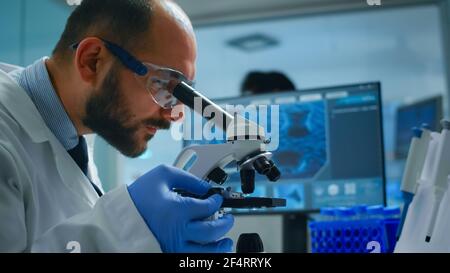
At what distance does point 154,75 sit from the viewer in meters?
0.98

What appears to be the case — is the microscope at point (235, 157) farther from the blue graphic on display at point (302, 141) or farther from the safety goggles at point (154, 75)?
the blue graphic on display at point (302, 141)

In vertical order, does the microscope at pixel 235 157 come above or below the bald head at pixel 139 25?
below

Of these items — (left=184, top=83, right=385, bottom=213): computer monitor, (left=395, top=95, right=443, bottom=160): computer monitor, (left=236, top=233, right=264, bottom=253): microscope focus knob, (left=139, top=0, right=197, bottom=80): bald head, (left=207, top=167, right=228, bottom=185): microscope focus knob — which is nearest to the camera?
(left=236, top=233, right=264, bottom=253): microscope focus knob

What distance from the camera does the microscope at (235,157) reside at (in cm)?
77

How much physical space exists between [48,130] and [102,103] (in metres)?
0.12

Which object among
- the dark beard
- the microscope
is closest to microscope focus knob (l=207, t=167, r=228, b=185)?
the microscope

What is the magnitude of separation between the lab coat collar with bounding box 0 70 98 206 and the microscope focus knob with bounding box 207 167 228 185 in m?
0.28

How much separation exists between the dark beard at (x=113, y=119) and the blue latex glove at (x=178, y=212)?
24cm

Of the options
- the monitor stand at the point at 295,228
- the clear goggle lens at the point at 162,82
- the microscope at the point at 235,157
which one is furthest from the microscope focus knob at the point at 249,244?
the monitor stand at the point at 295,228

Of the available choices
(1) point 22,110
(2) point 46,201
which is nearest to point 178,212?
(2) point 46,201

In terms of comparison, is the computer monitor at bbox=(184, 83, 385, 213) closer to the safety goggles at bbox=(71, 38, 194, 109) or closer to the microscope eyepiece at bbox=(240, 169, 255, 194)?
the safety goggles at bbox=(71, 38, 194, 109)

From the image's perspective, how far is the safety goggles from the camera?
97 centimetres

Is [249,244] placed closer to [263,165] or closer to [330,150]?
[263,165]

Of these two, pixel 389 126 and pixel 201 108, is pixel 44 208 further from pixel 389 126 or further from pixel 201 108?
pixel 389 126
